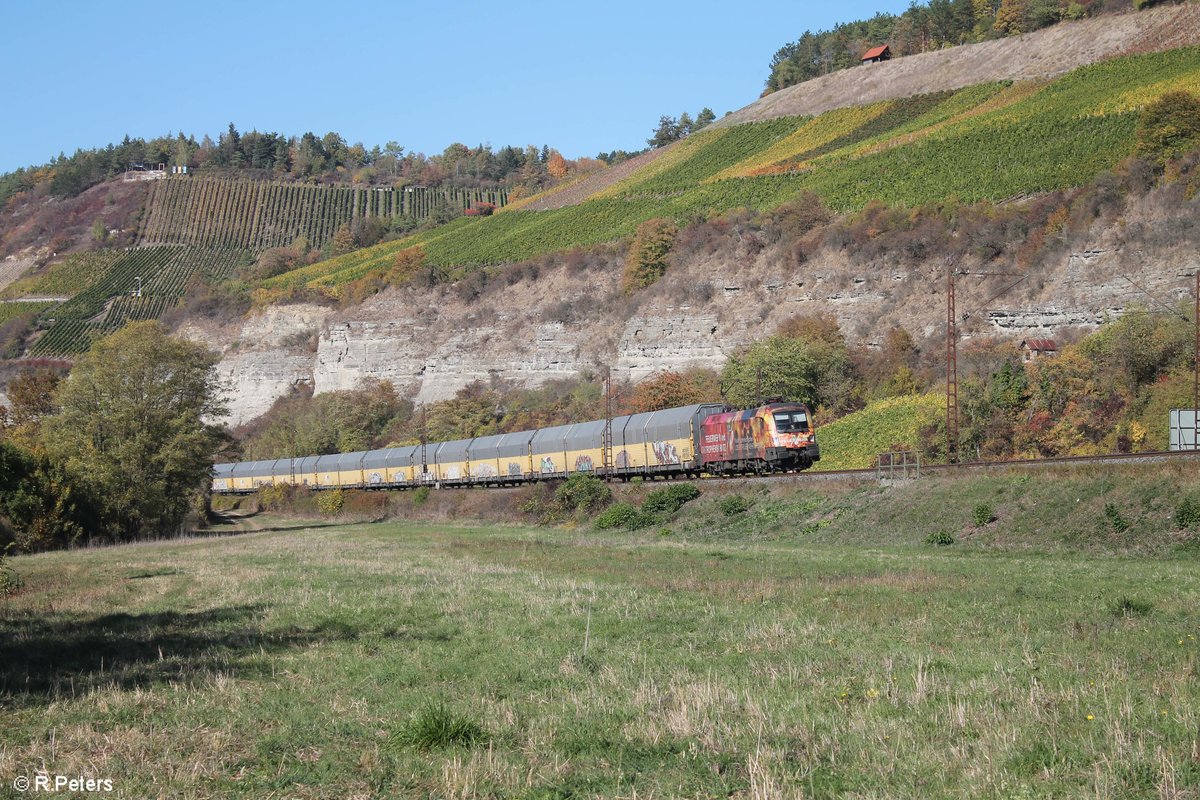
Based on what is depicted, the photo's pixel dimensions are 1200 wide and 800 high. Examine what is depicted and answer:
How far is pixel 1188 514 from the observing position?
26688 millimetres

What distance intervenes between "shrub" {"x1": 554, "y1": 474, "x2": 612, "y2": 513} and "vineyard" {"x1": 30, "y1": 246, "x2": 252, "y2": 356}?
10297 cm

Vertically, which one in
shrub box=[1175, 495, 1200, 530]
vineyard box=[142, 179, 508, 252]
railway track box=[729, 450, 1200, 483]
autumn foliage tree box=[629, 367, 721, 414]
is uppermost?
vineyard box=[142, 179, 508, 252]

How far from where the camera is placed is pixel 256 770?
9.13 m

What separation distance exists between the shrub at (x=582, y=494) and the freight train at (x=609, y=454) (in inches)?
97.2

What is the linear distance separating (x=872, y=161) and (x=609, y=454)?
55372 mm

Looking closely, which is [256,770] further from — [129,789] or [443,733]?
[443,733]

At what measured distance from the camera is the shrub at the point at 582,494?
167 ft

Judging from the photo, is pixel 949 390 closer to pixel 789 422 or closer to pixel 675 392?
pixel 789 422

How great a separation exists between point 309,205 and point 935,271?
147m

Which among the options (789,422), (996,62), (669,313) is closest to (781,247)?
(669,313)

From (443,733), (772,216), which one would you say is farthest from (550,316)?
(443,733)

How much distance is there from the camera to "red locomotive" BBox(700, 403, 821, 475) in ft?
146

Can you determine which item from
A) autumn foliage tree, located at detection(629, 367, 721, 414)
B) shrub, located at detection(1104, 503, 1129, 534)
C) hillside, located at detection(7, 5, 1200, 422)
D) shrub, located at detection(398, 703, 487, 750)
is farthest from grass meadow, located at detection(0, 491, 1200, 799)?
autumn foliage tree, located at detection(629, 367, 721, 414)

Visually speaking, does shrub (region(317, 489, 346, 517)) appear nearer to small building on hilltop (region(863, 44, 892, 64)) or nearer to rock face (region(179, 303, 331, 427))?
rock face (region(179, 303, 331, 427))
